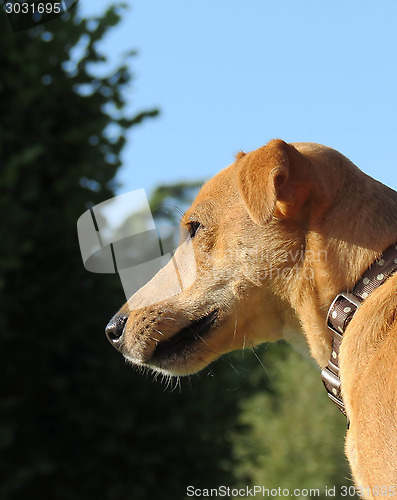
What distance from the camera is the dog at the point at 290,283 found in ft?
8.73

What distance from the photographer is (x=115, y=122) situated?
6.42 meters

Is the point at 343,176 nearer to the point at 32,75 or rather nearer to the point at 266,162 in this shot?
the point at 266,162

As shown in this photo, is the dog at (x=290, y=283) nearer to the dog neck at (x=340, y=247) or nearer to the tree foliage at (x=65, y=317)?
the dog neck at (x=340, y=247)

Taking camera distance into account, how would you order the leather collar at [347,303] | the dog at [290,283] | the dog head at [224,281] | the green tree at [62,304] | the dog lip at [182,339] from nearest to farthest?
the dog at [290,283] < the leather collar at [347,303] < the dog head at [224,281] < the dog lip at [182,339] < the green tree at [62,304]

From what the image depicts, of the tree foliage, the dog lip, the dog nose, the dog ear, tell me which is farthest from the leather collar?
the tree foliage

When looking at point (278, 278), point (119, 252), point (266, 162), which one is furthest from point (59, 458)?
point (266, 162)

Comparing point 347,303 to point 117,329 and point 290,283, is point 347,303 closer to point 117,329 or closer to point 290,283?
point 290,283

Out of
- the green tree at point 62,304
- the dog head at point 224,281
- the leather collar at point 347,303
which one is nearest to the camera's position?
the leather collar at point 347,303

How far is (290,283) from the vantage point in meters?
3.21

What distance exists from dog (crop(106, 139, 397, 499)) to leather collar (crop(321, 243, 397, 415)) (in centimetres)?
3

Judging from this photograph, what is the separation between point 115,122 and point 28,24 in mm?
1163
